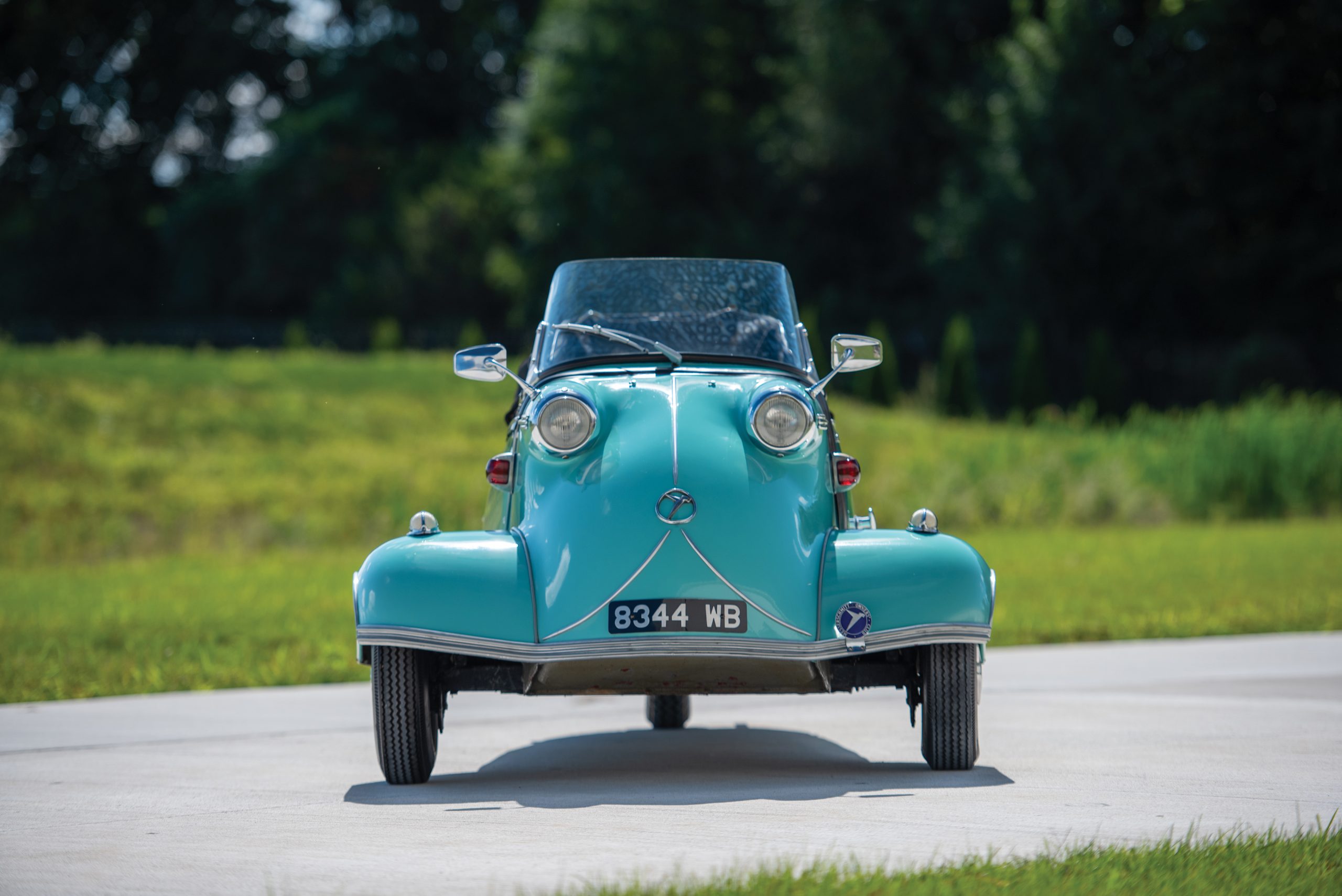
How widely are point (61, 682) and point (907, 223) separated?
44.8 metres

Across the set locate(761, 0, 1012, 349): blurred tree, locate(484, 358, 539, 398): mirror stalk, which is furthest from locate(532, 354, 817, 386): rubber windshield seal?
locate(761, 0, 1012, 349): blurred tree

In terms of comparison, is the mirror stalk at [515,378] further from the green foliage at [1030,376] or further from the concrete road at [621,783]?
the green foliage at [1030,376]

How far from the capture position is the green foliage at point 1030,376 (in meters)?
43.6

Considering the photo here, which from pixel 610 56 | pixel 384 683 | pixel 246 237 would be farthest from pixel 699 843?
pixel 246 237

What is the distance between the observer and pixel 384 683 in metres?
6.55

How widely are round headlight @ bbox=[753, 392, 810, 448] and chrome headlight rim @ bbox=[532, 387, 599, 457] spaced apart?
2.19 ft

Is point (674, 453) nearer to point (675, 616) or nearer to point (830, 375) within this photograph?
point (675, 616)

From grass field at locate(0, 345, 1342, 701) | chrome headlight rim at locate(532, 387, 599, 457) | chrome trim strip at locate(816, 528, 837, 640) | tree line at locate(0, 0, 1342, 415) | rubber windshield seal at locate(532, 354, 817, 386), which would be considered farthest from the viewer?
tree line at locate(0, 0, 1342, 415)

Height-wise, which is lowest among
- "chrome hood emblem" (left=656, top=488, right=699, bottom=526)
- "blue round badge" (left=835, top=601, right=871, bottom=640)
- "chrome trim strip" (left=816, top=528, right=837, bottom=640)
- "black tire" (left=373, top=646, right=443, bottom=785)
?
"black tire" (left=373, top=646, right=443, bottom=785)

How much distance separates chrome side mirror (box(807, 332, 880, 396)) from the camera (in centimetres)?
764

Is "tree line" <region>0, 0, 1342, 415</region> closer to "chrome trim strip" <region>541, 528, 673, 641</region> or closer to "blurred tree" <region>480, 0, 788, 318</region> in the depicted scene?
"blurred tree" <region>480, 0, 788, 318</region>

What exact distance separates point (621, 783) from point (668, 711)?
2.26 metres

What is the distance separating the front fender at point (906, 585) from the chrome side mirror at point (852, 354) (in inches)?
43.0

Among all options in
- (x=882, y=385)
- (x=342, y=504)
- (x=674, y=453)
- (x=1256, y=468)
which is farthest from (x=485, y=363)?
(x=882, y=385)
